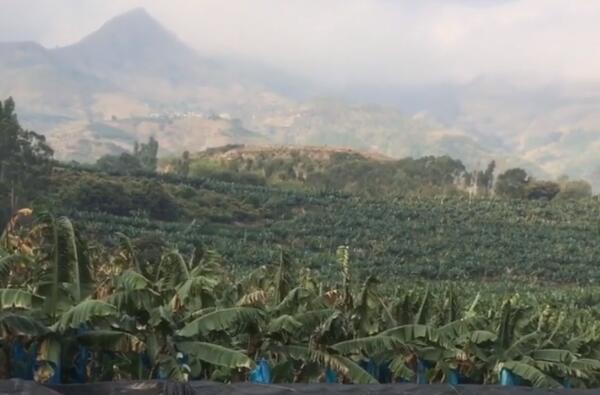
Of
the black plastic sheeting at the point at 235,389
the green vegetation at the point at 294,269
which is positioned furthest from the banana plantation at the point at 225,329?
the black plastic sheeting at the point at 235,389

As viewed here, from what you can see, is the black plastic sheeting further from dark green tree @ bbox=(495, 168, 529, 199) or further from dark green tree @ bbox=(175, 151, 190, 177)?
dark green tree @ bbox=(495, 168, 529, 199)

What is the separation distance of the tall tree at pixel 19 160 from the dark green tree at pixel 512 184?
5412cm

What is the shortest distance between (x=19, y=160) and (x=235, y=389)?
149ft

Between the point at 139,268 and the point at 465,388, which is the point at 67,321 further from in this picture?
the point at 465,388

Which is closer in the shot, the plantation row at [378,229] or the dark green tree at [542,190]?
the plantation row at [378,229]

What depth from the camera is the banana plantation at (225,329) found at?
33.7 ft

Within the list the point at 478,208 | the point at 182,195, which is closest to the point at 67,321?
the point at 182,195

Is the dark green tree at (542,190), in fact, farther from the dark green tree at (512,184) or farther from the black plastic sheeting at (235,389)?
the black plastic sheeting at (235,389)

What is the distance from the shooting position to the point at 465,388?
10.4m

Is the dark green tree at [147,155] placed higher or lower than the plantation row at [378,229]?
higher

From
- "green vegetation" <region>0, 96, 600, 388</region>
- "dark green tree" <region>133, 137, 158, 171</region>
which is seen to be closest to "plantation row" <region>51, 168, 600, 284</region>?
"green vegetation" <region>0, 96, 600, 388</region>

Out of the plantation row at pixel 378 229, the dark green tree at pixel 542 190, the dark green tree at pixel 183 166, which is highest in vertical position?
the dark green tree at pixel 542 190

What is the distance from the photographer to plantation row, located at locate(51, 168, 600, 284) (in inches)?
2345

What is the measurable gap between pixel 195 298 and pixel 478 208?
229 ft
